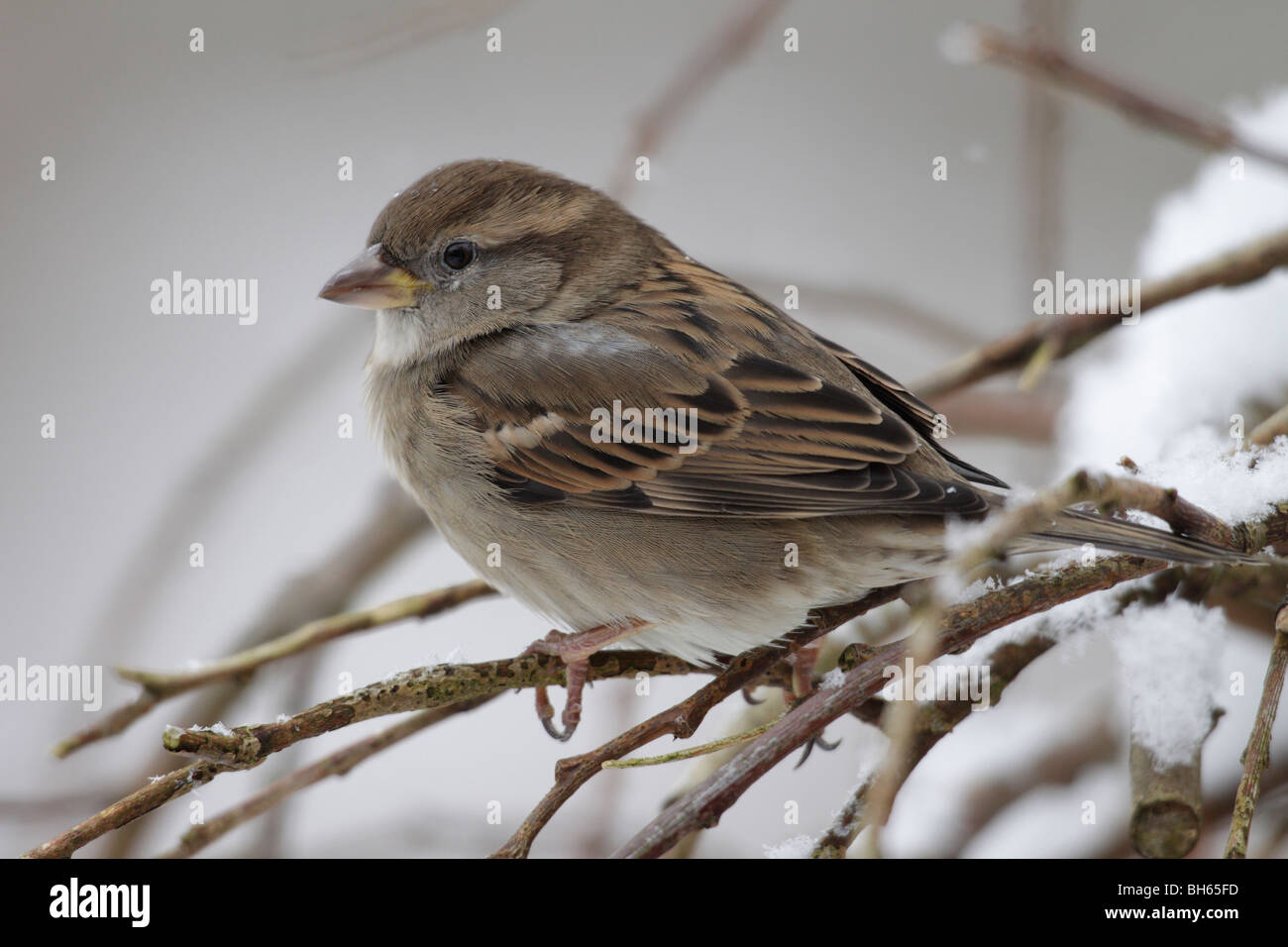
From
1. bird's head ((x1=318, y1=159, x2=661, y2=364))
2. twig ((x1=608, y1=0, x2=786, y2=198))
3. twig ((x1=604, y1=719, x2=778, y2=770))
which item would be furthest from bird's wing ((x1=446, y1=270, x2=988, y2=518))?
twig ((x1=604, y1=719, x2=778, y2=770))

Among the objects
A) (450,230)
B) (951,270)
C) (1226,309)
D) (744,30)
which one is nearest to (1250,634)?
(1226,309)

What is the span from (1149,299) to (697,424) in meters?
0.89

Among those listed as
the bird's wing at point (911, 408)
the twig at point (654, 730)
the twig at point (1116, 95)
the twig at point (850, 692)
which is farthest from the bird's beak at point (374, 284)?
the twig at point (850, 692)

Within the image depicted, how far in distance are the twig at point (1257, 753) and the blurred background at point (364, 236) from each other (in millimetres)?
1470

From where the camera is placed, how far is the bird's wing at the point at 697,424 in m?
2.36

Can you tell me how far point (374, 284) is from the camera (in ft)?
9.40

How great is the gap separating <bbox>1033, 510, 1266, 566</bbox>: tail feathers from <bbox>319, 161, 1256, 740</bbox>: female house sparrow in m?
0.14

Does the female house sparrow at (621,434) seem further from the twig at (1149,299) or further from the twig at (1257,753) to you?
the twig at (1257,753)

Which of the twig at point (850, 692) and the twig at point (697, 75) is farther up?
the twig at point (697, 75)

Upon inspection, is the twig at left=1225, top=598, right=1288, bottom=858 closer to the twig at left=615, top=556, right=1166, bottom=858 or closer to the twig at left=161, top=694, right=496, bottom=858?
the twig at left=615, top=556, right=1166, bottom=858

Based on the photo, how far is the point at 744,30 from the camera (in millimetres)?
2658

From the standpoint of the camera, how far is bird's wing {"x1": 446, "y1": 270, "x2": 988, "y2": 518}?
2359 millimetres

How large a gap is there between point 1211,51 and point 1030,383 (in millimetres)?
3045

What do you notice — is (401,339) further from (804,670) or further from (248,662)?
(804,670)
